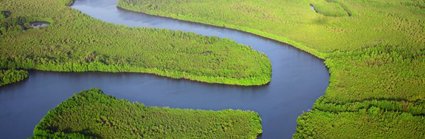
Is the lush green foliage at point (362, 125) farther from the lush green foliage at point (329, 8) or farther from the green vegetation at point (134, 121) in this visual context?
the lush green foliage at point (329, 8)

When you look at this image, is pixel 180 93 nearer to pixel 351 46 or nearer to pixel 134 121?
pixel 134 121

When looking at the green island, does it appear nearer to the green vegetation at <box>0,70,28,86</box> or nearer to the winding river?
the winding river

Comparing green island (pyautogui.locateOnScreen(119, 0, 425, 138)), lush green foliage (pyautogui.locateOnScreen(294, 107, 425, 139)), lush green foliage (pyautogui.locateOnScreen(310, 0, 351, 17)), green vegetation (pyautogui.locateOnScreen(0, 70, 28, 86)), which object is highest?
lush green foliage (pyautogui.locateOnScreen(310, 0, 351, 17))

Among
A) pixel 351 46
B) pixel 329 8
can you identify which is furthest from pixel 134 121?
pixel 329 8

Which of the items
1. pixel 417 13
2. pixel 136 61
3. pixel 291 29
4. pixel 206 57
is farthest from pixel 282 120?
pixel 417 13

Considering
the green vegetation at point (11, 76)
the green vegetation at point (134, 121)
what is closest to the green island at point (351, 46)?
the green vegetation at point (134, 121)

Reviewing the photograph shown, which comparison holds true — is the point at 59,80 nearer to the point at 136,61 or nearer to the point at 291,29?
the point at 136,61

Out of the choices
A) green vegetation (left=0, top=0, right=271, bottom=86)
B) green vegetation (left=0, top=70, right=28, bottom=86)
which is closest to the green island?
green vegetation (left=0, top=0, right=271, bottom=86)
